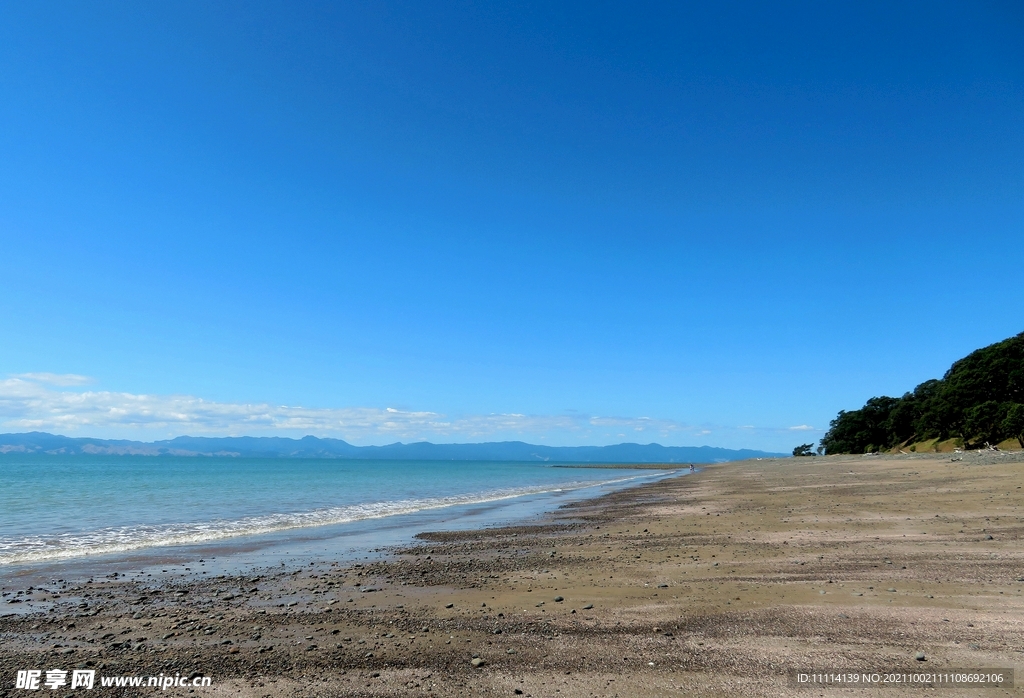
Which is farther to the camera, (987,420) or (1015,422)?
(987,420)

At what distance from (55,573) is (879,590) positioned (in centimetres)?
1830

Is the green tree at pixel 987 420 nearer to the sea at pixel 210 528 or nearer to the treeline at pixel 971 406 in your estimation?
the treeline at pixel 971 406

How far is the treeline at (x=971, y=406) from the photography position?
2351 inches

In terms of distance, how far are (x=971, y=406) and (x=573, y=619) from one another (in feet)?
264

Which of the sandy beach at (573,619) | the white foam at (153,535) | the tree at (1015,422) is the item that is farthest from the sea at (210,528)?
the tree at (1015,422)

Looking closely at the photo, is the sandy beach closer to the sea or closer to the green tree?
the sea

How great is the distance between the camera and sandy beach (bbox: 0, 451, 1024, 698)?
247 inches

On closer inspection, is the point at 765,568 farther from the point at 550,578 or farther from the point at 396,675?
the point at 396,675

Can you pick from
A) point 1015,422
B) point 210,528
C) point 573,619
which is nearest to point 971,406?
point 1015,422

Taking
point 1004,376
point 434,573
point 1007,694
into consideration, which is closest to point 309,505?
point 434,573

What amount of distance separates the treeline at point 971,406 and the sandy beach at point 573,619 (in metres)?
58.5

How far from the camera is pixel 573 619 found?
8.40 metres

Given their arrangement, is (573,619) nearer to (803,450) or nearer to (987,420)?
(987,420)

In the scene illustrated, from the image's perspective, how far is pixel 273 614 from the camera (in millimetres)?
9258
